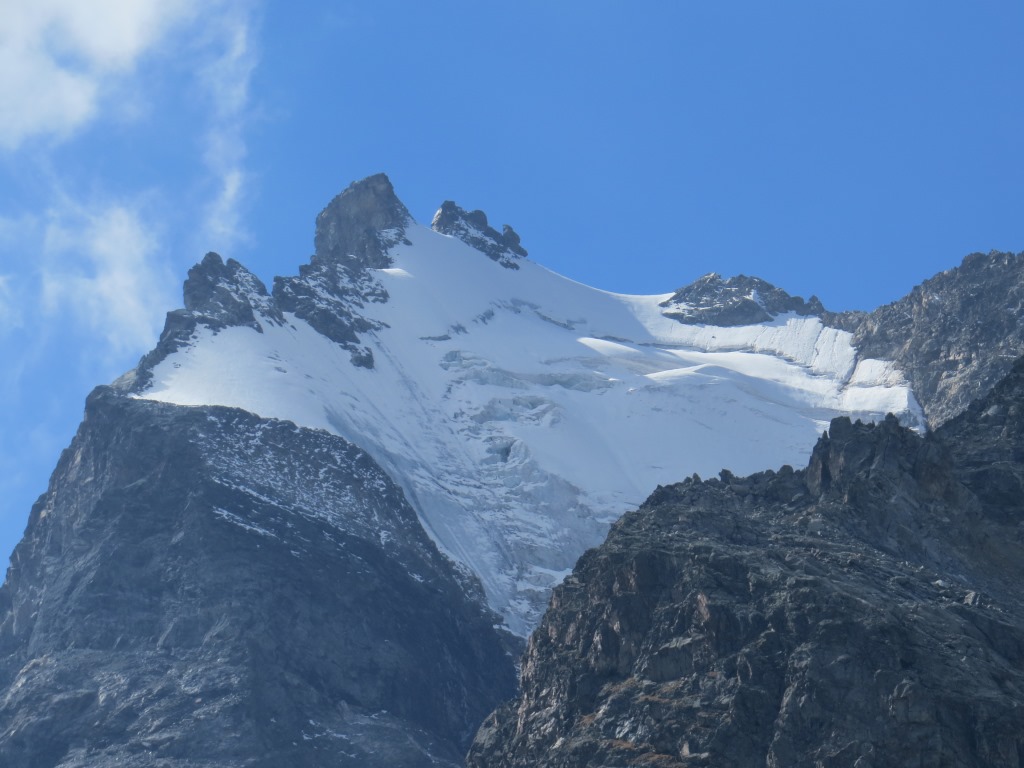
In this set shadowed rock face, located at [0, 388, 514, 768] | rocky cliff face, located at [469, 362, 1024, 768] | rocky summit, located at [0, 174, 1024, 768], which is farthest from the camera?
shadowed rock face, located at [0, 388, 514, 768]

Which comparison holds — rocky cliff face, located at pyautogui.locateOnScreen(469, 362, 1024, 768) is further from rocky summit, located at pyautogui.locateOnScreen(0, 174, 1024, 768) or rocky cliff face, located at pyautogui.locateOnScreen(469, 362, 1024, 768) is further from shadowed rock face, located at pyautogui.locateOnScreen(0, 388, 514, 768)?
shadowed rock face, located at pyautogui.locateOnScreen(0, 388, 514, 768)

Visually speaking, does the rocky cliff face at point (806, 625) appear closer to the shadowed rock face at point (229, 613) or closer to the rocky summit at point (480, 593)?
the rocky summit at point (480, 593)

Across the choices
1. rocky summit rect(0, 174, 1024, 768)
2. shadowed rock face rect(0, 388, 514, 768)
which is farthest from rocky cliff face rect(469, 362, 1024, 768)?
shadowed rock face rect(0, 388, 514, 768)

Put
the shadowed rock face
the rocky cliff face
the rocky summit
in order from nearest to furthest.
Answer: the rocky cliff face, the rocky summit, the shadowed rock face

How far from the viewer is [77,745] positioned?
14400cm

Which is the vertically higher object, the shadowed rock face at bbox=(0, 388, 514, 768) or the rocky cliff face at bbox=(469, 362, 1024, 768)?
the shadowed rock face at bbox=(0, 388, 514, 768)

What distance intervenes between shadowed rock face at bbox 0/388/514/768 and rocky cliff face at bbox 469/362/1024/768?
2876 cm

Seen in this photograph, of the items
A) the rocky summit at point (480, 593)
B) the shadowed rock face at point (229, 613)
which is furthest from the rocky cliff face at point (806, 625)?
the shadowed rock face at point (229, 613)

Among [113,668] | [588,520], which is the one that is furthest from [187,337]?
[113,668]

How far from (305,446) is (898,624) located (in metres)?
76.9

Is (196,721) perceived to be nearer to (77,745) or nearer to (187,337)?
(77,745)

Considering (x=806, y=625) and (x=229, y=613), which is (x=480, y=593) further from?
(x=806, y=625)

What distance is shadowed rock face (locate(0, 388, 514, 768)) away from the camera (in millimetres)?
144500

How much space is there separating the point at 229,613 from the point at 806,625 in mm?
56824
